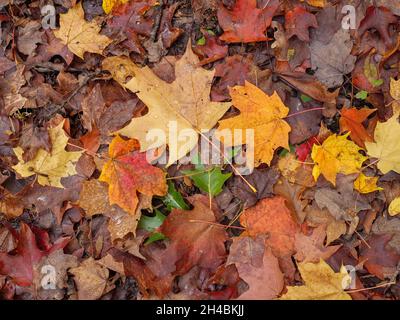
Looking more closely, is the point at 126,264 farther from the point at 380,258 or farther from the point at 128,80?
the point at 380,258

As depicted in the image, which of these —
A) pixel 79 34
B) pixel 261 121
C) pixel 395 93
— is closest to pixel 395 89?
pixel 395 93

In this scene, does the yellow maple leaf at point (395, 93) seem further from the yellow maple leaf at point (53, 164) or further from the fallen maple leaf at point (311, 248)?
the yellow maple leaf at point (53, 164)

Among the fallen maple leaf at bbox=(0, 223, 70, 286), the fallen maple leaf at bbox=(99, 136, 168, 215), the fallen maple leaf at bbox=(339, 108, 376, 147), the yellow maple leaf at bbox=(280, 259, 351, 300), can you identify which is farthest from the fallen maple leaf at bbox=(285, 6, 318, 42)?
the fallen maple leaf at bbox=(0, 223, 70, 286)

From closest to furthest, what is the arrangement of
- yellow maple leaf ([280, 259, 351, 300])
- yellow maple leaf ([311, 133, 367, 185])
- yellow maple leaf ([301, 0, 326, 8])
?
yellow maple leaf ([280, 259, 351, 300]) < yellow maple leaf ([311, 133, 367, 185]) < yellow maple leaf ([301, 0, 326, 8])

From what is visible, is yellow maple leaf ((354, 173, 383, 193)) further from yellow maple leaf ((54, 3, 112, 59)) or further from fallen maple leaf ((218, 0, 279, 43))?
yellow maple leaf ((54, 3, 112, 59))

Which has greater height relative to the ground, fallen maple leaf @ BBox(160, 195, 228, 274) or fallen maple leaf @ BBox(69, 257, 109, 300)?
fallen maple leaf @ BBox(160, 195, 228, 274)

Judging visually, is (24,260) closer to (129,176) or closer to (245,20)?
(129,176)
